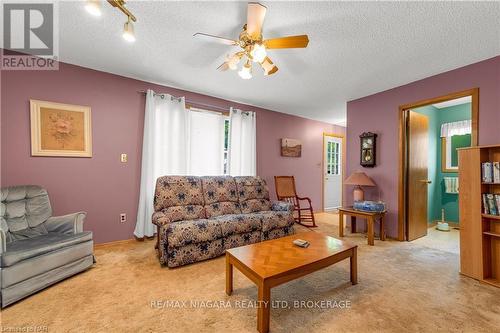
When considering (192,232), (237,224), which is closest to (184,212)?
(192,232)

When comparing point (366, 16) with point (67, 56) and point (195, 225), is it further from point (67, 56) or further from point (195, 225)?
point (67, 56)

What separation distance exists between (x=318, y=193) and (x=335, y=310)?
392 cm

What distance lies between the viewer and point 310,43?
7.07 ft

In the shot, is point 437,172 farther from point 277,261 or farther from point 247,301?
point 247,301

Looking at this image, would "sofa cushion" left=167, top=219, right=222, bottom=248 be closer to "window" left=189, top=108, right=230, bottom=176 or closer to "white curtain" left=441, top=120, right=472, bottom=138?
"window" left=189, top=108, right=230, bottom=176

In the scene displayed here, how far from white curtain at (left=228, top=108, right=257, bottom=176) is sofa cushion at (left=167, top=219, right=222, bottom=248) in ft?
5.00

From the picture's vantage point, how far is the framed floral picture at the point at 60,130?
2.48 metres

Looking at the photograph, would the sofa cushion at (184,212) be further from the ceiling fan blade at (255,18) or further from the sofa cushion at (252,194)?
the ceiling fan blade at (255,18)

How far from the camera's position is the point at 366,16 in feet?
5.81

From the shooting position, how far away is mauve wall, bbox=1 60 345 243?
2383 mm

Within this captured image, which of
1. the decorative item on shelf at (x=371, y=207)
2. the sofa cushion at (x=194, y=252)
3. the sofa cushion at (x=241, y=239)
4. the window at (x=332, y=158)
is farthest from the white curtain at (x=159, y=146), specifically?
the window at (x=332, y=158)

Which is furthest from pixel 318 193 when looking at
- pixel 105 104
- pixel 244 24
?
pixel 105 104

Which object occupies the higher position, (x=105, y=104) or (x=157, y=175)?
(x=105, y=104)

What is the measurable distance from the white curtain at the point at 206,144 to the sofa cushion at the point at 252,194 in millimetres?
605
